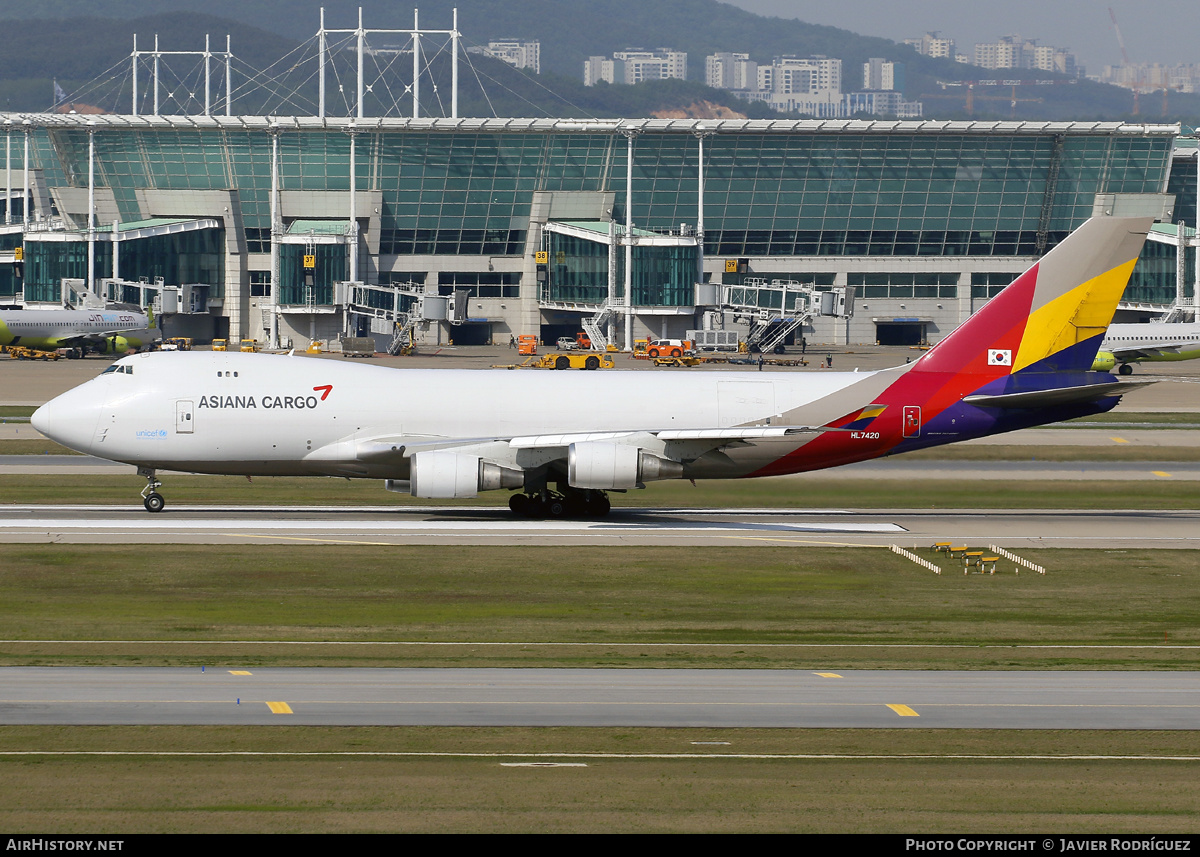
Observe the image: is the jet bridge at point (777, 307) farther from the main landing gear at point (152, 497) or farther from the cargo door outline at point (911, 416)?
the main landing gear at point (152, 497)

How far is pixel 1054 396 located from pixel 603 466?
48.7 ft

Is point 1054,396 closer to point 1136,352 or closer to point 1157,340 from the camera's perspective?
point 1136,352

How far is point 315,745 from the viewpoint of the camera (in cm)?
2219

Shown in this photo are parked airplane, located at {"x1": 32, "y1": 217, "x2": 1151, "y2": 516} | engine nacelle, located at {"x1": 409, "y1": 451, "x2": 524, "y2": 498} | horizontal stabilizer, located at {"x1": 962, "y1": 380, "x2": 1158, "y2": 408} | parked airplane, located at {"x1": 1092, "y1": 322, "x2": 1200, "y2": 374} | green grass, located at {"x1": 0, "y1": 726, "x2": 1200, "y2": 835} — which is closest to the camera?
green grass, located at {"x1": 0, "y1": 726, "x2": 1200, "y2": 835}

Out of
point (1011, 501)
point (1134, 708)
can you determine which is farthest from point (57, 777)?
point (1011, 501)

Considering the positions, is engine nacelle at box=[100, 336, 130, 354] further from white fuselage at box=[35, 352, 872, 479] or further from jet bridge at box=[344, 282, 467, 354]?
white fuselage at box=[35, 352, 872, 479]

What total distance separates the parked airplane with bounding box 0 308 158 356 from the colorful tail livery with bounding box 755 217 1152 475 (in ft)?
340

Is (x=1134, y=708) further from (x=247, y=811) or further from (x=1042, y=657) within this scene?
(x=247, y=811)

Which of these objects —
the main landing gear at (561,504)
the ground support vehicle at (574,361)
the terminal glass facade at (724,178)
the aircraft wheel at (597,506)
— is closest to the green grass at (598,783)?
the main landing gear at (561,504)

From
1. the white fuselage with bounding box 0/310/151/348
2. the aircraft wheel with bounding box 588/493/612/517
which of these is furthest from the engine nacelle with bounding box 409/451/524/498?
the white fuselage with bounding box 0/310/151/348

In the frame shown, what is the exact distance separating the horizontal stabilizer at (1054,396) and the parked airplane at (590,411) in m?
0.07

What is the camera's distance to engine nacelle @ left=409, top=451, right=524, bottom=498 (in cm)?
4309

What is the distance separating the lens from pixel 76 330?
439 ft
